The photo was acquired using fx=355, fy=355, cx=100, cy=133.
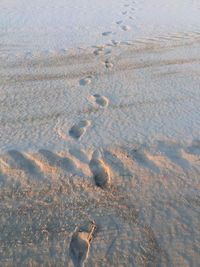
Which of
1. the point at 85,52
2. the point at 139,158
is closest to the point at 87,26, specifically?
the point at 85,52

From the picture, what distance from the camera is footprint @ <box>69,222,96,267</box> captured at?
2379 millimetres

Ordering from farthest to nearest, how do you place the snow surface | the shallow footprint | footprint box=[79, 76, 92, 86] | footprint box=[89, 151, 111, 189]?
the snow surface → the shallow footprint → footprint box=[79, 76, 92, 86] → footprint box=[89, 151, 111, 189]

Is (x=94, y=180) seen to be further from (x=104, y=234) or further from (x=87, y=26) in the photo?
(x=87, y=26)

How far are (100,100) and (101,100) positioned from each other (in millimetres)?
11

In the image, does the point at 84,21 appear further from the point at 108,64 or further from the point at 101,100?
the point at 101,100

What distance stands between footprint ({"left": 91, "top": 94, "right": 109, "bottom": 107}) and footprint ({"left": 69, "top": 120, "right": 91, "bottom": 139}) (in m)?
0.41

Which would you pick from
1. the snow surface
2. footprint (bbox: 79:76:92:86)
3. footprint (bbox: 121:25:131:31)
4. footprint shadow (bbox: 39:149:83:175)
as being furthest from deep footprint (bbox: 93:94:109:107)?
footprint (bbox: 121:25:131:31)

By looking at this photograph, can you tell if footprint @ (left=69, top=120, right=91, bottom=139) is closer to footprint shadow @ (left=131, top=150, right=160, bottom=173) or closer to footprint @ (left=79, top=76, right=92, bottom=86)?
footprint shadow @ (left=131, top=150, right=160, bottom=173)

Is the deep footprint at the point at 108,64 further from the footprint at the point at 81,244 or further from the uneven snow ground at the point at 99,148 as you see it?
the footprint at the point at 81,244

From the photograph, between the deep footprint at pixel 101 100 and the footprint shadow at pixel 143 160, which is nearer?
the footprint shadow at pixel 143 160

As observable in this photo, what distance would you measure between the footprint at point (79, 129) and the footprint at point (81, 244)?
3.56 ft

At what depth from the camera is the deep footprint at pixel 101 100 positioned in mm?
3979

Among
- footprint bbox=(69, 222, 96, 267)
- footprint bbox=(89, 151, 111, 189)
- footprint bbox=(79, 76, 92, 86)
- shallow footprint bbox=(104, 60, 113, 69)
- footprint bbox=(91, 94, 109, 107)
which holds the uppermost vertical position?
shallow footprint bbox=(104, 60, 113, 69)

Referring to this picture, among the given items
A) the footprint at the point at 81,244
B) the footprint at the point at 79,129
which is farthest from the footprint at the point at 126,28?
the footprint at the point at 81,244
